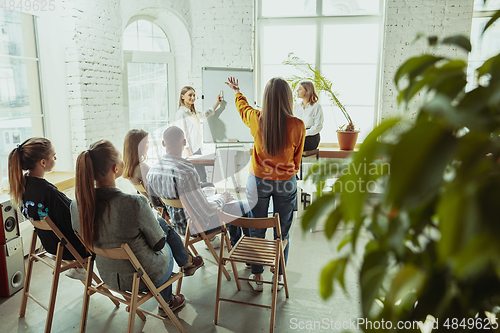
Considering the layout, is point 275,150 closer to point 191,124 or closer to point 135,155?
point 135,155

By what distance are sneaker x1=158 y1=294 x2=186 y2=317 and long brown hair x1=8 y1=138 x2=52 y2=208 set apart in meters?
1.10

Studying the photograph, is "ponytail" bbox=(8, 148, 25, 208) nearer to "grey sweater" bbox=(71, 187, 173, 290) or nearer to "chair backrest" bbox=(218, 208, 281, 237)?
"grey sweater" bbox=(71, 187, 173, 290)

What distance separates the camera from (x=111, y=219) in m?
1.76

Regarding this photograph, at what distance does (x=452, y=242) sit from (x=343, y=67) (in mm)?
5408

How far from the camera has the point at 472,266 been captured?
0.26 metres

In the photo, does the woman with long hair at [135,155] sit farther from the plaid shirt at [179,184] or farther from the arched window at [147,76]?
the arched window at [147,76]

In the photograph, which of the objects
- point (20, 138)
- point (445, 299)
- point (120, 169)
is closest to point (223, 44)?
point (20, 138)

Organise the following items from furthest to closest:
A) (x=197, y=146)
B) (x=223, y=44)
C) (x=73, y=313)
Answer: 1. (x=223, y=44)
2. (x=197, y=146)
3. (x=73, y=313)

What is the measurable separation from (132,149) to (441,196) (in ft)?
8.34

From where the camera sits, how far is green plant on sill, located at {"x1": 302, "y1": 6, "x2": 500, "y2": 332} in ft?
0.86

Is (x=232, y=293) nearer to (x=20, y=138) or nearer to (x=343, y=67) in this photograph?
(x=20, y=138)

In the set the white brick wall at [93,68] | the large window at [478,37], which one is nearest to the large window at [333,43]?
the large window at [478,37]

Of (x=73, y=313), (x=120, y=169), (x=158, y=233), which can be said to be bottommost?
(x=73, y=313)

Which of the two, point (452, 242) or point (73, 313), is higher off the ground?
point (452, 242)
